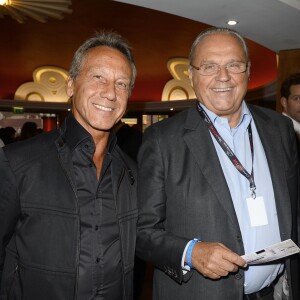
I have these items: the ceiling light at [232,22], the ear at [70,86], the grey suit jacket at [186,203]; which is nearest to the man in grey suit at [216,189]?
the grey suit jacket at [186,203]

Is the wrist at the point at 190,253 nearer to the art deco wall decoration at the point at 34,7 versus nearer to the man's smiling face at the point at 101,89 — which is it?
the man's smiling face at the point at 101,89

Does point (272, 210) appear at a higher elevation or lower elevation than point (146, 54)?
lower

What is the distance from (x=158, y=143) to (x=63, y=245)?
670 mm

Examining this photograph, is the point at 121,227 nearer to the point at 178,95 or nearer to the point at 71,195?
the point at 71,195

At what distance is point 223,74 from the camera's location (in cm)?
181

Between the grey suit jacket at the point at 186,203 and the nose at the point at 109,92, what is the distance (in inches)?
11.0

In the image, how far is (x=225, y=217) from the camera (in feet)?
5.35

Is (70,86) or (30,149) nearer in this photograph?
(30,149)

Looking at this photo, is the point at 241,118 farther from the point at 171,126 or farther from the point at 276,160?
the point at 171,126

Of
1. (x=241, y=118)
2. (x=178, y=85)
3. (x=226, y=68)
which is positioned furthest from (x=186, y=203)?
(x=178, y=85)

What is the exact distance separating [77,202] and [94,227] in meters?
0.14

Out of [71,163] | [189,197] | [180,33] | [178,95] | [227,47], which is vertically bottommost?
[189,197]

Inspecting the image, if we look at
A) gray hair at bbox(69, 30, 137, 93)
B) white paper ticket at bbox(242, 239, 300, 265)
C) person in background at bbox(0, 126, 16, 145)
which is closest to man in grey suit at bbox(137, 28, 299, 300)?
white paper ticket at bbox(242, 239, 300, 265)

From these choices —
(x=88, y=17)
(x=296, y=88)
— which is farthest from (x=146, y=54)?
(x=296, y=88)
